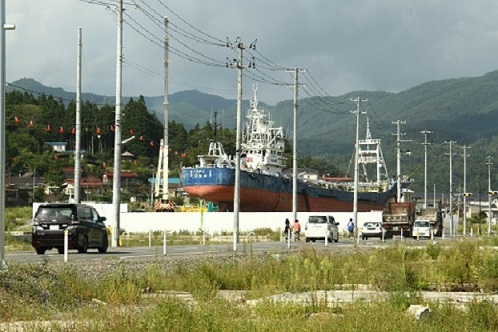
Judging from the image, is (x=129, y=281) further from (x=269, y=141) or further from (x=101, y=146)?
(x=101, y=146)

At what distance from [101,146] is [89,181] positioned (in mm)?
26563

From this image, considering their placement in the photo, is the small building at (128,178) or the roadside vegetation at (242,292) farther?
the small building at (128,178)

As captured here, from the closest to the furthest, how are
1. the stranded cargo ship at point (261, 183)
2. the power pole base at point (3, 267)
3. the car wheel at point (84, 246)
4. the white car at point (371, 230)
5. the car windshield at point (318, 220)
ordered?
1. the power pole base at point (3, 267)
2. the car wheel at point (84, 246)
3. the car windshield at point (318, 220)
4. the white car at point (371, 230)
5. the stranded cargo ship at point (261, 183)

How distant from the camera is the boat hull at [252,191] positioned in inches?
3789

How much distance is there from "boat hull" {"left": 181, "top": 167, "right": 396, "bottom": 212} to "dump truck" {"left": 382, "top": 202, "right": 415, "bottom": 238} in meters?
18.9

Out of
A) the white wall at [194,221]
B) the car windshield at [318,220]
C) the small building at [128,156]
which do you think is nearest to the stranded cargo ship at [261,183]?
the white wall at [194,221]

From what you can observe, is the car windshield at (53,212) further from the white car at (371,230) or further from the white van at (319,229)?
the white car at (371,230)

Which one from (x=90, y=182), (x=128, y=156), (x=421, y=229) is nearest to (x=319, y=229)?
(x=421, y=229)

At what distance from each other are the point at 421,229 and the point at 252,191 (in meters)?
26.5

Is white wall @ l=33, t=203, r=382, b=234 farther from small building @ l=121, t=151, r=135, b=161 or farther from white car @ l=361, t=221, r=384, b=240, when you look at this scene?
small building @ l=121, t=151, r=135, b=161

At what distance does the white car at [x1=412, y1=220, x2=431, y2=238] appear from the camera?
239ft

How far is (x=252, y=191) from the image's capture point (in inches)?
3816

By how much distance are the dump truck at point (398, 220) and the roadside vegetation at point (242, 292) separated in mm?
48969

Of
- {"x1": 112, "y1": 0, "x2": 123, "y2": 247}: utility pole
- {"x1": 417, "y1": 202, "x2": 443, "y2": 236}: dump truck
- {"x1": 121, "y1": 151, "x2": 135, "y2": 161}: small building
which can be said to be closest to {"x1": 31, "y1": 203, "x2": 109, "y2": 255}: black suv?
{"x1": 112, "y1": 0, "x2": 123, "y2": 247}: utility pole
